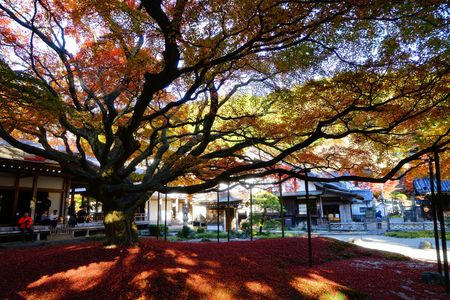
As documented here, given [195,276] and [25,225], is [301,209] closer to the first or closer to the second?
[25,225]

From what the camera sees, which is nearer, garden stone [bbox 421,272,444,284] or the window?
garden stone [bbox 421,272,444,284]

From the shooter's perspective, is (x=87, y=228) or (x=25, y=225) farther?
(x=87, y=228)

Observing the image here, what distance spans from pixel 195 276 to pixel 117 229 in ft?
12.1

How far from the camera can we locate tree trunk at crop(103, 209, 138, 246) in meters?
9.25

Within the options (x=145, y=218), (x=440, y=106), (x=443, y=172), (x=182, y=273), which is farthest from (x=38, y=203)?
(x=443, y=172)

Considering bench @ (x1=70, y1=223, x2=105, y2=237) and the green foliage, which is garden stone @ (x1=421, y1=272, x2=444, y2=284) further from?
bench @ (x1=70, y1=223, x2=105, y2=237)

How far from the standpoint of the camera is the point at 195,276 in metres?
6.86

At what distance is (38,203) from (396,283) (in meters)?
17.7

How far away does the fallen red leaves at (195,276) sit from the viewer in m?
6.22

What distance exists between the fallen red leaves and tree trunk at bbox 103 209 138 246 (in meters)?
0.54

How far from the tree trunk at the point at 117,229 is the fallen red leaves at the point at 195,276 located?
0.54 meters

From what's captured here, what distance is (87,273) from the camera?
7016mm

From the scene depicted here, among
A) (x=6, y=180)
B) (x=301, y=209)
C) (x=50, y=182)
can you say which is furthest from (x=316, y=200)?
(x=6, y=180)

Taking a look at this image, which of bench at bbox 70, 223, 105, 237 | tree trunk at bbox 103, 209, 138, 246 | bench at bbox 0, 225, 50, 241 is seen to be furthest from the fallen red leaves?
bench at bbox 70, 223, 105, 237
